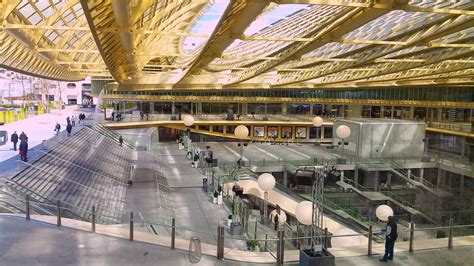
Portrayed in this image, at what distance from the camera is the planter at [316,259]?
846cm

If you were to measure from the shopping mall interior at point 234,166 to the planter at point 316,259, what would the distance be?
28mm

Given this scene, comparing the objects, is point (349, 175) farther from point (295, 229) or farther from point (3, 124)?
point (3, 124)

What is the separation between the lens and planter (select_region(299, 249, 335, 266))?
846cm

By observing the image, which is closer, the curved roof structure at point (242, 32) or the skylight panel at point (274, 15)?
the curved roof structure at point (242, 32)

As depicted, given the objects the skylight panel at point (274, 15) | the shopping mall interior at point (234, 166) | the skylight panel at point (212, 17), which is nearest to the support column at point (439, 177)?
the shopping mall interior at point (234, 166)

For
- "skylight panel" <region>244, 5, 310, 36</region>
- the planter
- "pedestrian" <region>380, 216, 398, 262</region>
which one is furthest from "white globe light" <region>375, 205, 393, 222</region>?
"skylight panel" <region>244, 5, 310, 36</region>

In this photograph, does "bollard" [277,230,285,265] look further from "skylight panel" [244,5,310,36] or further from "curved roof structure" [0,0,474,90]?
"skylight panel" [244,5,310,36]

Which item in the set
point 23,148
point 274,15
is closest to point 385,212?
point 23,148

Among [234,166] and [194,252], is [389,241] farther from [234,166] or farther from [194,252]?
[234,166]

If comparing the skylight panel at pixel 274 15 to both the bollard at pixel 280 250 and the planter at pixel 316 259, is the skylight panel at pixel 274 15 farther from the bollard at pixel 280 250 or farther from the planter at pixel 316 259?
the planter at pixel 316 259

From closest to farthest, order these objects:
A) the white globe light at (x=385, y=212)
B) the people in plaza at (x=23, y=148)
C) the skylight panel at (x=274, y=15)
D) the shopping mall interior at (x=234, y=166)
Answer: the shopping mall interior at (x=234, y=166), the white globe light at (x=385, y=212), the people in plaza at (x=23, y=148), the skylight panel at (x=274, y=15)

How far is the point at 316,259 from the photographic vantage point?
845cm

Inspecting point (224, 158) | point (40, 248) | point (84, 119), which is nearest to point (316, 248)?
point (40, 248)

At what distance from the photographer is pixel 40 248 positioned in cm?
922
